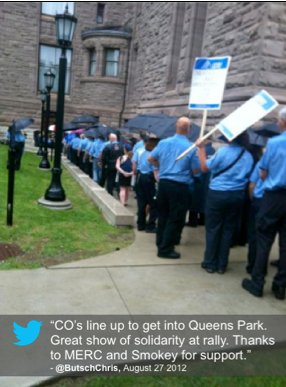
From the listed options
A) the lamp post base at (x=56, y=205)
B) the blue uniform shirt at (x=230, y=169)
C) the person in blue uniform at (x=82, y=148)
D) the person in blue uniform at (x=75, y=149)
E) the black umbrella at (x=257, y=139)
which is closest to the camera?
the blue uniform shirt at (x=230, y=169)

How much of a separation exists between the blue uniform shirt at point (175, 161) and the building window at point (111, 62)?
2423cm

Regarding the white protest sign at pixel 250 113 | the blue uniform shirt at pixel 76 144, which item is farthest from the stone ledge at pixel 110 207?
the blue uniform shirt at pixel 76 144

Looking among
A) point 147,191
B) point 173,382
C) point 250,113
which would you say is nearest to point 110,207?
point 147,191

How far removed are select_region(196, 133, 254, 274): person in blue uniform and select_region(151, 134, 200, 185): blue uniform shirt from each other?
16.5 inches

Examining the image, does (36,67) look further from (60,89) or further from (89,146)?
(60,89)

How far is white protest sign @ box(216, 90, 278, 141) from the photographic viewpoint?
425 cm

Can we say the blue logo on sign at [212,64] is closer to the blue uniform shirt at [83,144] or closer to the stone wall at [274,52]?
the stone wall at [274,52]

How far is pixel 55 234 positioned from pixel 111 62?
24.2m

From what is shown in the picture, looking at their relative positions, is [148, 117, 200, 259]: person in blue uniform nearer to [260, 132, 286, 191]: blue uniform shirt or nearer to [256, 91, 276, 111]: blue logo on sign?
[256, 91, 276, 111]: blue logo on sign

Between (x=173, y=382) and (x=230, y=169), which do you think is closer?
(x=173, y=382)

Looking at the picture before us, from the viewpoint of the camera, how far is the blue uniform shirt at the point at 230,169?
4.65m

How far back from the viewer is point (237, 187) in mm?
4723

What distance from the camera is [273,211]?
13.2ft

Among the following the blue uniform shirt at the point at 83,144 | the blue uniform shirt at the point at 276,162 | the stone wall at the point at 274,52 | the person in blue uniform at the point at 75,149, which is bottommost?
the person in blue uniform at the point at 75,149
